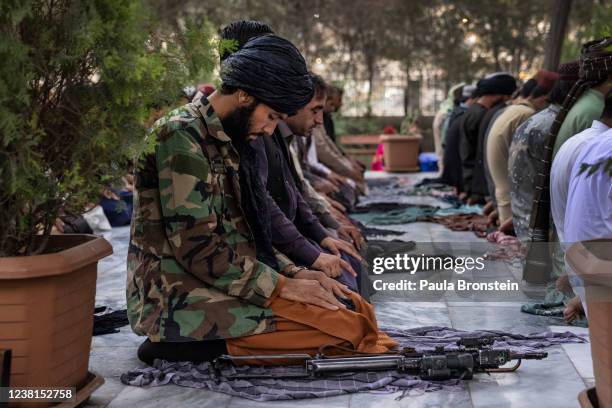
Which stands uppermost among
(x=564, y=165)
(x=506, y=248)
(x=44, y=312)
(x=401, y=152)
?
(x=564, y=165)

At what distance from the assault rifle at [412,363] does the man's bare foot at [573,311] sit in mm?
945

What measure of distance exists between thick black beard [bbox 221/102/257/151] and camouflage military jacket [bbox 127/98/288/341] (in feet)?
0.19

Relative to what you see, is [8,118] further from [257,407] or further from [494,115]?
[494,115]

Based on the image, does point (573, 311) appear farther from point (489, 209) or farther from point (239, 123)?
point (489, 209)

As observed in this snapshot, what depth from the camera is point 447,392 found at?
3.33m

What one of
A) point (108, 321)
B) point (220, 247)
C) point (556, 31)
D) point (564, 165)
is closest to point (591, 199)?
point (564, 165)

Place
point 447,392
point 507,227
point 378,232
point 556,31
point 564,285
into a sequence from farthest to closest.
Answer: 1. point 556,31
2. point 378,232
3. point 507,227
4. point 564,285
5. point 447,392

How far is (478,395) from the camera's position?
3.29m

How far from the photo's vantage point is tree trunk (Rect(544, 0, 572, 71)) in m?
10.0

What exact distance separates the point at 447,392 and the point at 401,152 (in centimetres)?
1077

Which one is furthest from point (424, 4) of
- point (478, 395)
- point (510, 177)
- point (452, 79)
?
point (478, 395)

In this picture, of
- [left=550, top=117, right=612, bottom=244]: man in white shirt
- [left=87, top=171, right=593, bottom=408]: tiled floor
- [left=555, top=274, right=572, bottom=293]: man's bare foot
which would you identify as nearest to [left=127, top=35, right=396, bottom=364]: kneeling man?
[left=87, top=171, right=593, bottom=408]: tiled floor

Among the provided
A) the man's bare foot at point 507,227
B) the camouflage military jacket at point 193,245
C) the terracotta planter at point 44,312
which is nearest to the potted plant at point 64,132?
the terracotta planter at point 44,312

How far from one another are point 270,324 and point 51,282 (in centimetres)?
102
